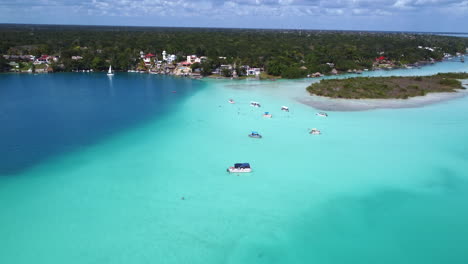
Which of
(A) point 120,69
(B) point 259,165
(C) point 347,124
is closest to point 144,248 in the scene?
(B) point 259,165

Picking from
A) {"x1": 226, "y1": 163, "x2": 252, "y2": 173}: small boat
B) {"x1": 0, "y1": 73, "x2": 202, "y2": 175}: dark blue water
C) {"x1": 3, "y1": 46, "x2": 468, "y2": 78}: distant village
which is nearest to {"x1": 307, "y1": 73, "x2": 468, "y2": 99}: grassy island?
{"x1": 3, "y1": 46, "x2": 468, "y2": 78}: distant village

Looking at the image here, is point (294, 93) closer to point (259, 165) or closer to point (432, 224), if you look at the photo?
point (259, 165)

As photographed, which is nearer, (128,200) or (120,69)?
(128,200)

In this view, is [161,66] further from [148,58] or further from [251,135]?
[251,135]

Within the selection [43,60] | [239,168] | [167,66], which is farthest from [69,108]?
[43,60]

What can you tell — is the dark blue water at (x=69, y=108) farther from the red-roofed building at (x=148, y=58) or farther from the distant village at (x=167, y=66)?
the red-roofed building at (x=148, y=58)

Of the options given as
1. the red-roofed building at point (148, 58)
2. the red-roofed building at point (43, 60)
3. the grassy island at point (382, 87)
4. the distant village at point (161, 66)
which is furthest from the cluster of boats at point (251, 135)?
the red-roofed building at point (43, 60)
